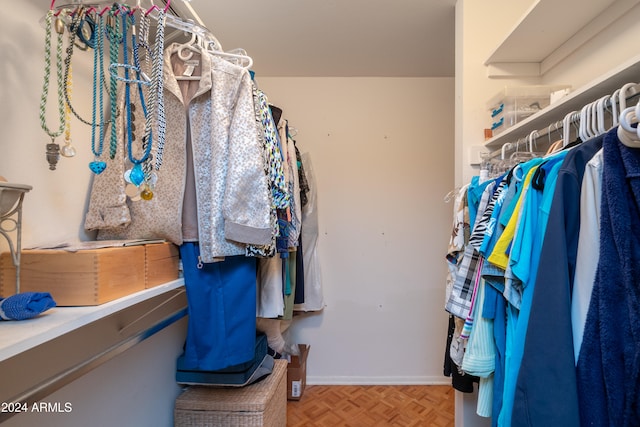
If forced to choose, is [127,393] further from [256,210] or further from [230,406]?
[256,210]

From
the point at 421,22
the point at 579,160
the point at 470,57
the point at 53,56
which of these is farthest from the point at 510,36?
the point at 53,56

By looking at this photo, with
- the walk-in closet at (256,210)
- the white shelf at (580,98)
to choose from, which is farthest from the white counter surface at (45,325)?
the white shelf at (580,98)

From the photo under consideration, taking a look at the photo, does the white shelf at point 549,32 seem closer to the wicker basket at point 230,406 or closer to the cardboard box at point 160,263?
the cardboard box at point 160,263

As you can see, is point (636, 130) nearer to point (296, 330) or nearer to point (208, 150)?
point (208, 150)

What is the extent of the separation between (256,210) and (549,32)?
1209mm

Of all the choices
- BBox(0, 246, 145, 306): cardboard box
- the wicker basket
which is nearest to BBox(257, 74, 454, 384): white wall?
the wicker basket

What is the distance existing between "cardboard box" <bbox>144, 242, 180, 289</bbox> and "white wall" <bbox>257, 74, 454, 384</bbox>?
4.14ft

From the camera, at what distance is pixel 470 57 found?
1.34m

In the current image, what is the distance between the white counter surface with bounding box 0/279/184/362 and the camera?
1.63ft

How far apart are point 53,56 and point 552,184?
1.43 meters

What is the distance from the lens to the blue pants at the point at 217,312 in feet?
3.45

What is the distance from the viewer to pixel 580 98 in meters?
0.81

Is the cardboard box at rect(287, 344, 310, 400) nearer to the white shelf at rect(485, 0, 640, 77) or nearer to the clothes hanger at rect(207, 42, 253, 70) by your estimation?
the clothes hanger at rect(207, 42, 253, 70)

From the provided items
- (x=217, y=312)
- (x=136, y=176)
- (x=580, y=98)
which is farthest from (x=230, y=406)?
(x=580, y=98)
